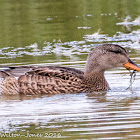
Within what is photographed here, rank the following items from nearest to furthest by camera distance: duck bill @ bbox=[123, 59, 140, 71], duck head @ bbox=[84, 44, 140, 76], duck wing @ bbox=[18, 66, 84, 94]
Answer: duck wing @ bbox=[18, 66, 84, 94]
duck bill @ bbox=[123, 59, 140, 71]
duck head @ bbox=[84, 44, 140, 76]

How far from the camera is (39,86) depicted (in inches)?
432

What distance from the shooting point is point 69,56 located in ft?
44.1

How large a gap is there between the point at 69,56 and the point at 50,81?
100 inches

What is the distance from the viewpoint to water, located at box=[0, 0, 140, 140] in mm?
8164

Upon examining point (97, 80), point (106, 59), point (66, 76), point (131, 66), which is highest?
point (106, 59)

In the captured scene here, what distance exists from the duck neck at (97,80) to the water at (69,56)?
0.58 feet

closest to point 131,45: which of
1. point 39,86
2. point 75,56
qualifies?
point 75,56

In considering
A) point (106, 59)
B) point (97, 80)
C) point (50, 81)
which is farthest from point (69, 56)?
point (50, 81)

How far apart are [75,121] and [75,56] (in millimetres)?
5020

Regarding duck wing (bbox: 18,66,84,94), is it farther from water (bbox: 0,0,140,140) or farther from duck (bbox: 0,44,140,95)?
water (bbox: 0,0,140,140)

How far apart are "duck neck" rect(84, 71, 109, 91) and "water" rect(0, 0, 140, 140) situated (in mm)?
177

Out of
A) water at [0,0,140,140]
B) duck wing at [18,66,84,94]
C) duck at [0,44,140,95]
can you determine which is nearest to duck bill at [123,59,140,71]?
duck at [0,44,140,95]

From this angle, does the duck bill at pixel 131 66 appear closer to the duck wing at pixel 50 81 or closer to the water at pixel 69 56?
the water at pixel 69 56

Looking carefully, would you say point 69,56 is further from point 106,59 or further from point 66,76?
point 66,76
